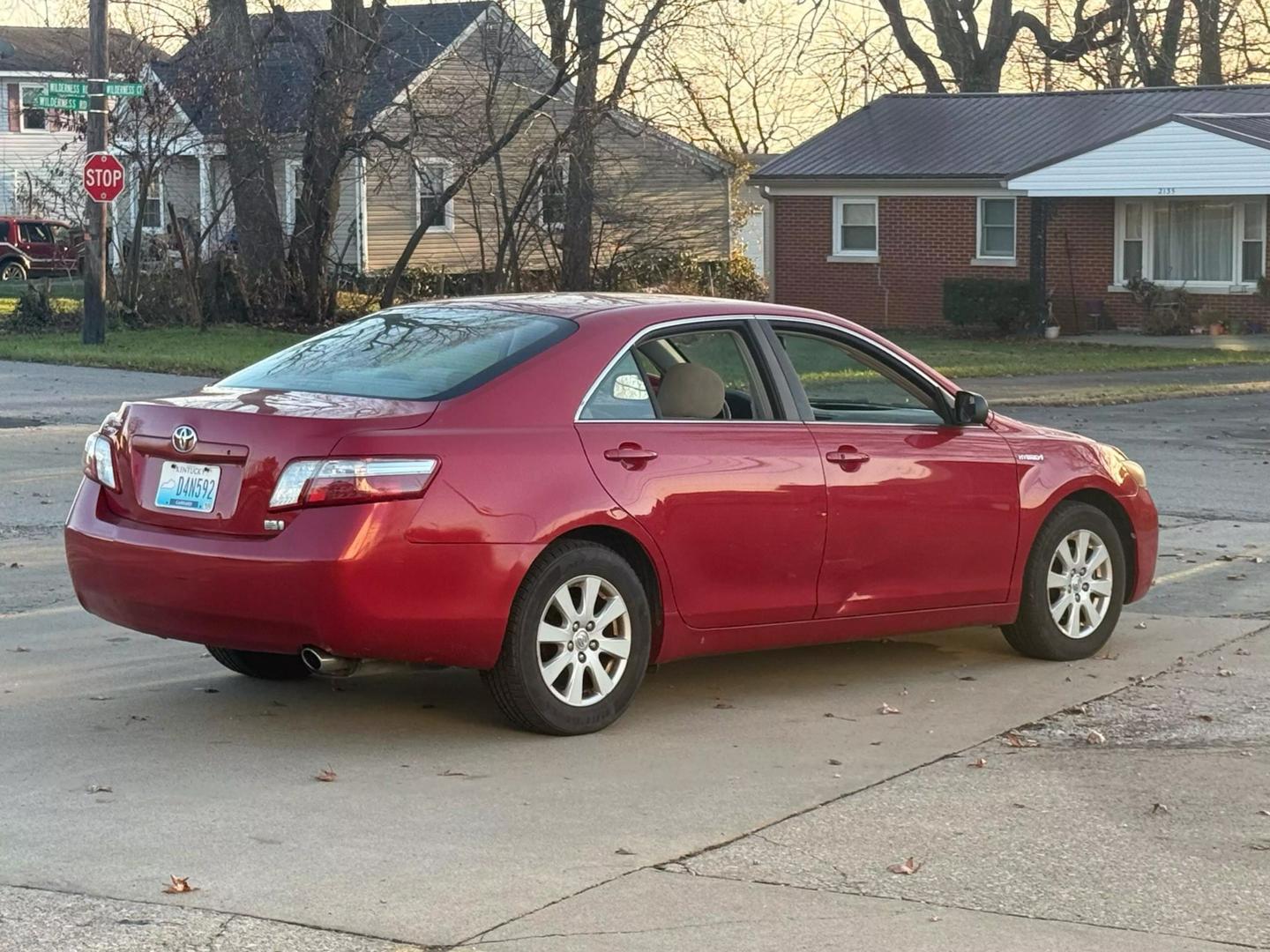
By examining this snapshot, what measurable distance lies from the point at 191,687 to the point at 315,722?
32.3 inches

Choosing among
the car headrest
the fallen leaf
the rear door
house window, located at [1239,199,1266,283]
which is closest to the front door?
the rear door

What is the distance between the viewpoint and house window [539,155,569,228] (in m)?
30.5

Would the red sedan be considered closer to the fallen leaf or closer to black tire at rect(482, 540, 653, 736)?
black tire at rect(482, 540, 653, 736)

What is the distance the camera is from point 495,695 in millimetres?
6836

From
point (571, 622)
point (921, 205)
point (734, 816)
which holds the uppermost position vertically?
point (921, 205)

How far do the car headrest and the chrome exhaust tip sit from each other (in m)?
1.50

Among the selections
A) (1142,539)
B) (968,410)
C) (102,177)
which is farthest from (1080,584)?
(102,177)

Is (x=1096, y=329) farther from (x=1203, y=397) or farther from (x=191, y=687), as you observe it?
(x=191, y=687)

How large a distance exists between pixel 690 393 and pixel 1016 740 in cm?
171

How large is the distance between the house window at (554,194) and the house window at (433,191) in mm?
1645

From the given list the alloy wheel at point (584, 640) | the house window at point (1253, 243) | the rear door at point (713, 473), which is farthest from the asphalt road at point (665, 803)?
the house window at point (1253, 243)

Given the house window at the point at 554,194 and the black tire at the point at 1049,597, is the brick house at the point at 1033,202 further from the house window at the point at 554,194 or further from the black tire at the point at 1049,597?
the black tire at the point at 1049,597

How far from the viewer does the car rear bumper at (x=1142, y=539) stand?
8.68 meters

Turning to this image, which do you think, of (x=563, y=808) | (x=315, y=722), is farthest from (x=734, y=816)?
(x=315, y=722)
